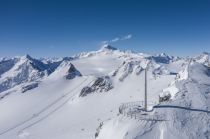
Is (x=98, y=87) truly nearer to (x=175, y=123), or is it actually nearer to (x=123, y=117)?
(x=123, y=117)

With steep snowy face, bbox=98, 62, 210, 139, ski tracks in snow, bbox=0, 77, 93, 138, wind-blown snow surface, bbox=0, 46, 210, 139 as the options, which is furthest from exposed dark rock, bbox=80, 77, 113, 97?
steep snowy face, bbox=98, 62, 210, 139

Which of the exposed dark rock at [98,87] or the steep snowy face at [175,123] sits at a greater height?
the steep snowy face at [175,123]

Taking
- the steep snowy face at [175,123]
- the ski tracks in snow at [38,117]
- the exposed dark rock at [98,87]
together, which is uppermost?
the steep snowy face at [175,123]

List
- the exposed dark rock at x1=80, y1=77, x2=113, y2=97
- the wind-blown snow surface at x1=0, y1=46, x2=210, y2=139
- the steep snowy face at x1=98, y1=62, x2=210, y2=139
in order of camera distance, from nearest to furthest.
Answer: the steep snowy face at x1=98, y1=62, x2=210, y2=139
the wind-blown snow surface at x1=0, y1=46, x2=210, y2=139
the exposed dark rock at x1=80, y1=77, x2=113, y2=97

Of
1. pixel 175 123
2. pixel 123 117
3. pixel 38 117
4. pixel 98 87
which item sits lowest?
pixel 38 117

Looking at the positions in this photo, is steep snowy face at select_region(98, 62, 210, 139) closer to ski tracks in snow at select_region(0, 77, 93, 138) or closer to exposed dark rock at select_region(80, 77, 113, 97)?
ski tracks in snow at select_region(0, 77, 93, 138)

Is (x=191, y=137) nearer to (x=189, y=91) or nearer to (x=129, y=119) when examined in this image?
(x=129, y=119)

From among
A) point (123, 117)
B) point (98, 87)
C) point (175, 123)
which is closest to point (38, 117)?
point (98, 87)

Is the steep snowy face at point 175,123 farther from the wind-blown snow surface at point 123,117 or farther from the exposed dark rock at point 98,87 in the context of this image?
the exposed dark rock at point 98,87

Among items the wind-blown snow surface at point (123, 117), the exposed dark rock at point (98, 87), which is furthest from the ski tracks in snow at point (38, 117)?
the exposed dark rock at point (98, 87)

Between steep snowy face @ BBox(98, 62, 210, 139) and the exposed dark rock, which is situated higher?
steep snowy face @ BBox(98, 62, 210, 139)

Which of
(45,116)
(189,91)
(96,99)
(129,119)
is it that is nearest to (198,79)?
(189,91)
